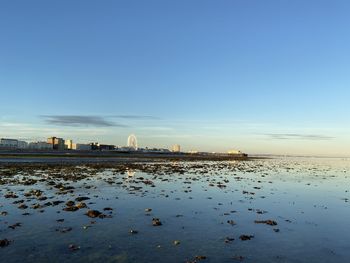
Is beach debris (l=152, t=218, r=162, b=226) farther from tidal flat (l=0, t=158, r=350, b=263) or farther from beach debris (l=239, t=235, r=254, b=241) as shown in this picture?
beach debris (l=239, t=235, r=254, b=241)

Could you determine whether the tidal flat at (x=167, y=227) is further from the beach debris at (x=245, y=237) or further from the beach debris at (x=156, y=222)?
the beach debris at (x=156, y=222)

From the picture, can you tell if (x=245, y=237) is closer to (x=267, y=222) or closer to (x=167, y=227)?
(x=267, y=222)

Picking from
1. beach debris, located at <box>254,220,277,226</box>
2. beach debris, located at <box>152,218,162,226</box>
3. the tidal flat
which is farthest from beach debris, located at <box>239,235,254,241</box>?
beach debris, located at <box>152,218,162,226</box>

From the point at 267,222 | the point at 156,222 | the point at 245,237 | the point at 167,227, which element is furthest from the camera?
the point at 267,222

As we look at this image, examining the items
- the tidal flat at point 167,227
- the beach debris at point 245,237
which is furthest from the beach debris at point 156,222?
the beach debris at point 245,237

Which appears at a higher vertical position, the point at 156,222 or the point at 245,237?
the point at 156,222

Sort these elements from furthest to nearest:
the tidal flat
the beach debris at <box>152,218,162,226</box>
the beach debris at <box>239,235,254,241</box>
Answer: the beach debris at <box>152,218,162,226</box>
the beach debris at <box>239,235,254,241</box>
the tidal flat

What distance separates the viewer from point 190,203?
27719 millimetres

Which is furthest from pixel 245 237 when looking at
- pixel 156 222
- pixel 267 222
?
pixel 156 222

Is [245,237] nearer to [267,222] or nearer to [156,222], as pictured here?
[267,222]

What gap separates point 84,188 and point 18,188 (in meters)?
6.25

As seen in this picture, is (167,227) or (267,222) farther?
(267,222)

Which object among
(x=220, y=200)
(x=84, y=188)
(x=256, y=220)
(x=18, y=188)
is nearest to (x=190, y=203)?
(x=220, y=200)

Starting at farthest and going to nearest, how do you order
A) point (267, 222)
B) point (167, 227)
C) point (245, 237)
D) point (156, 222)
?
point (267, 222) < point (156, 222) < point (167, 227) < point (245, 237)
